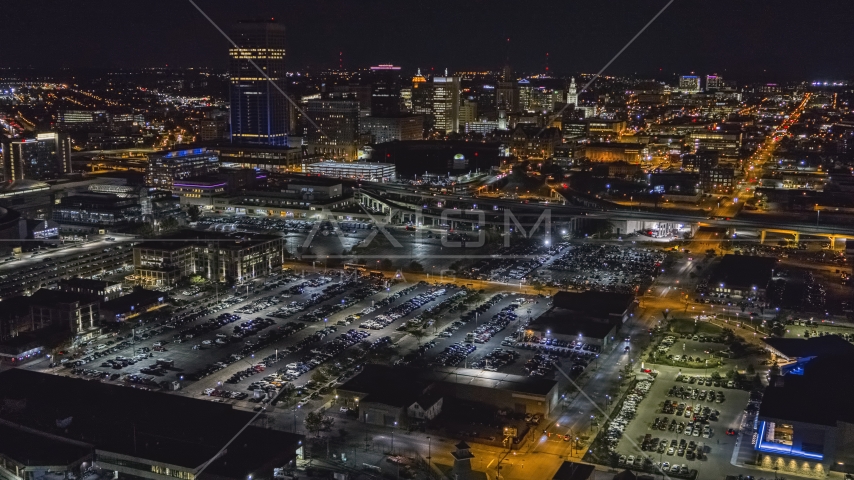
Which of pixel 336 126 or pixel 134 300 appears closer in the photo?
pixel 134 300

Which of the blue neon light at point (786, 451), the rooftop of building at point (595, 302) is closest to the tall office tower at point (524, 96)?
the rooftop of building at point (595, 302)

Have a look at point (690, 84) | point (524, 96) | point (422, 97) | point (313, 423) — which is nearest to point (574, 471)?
point (313, 423)

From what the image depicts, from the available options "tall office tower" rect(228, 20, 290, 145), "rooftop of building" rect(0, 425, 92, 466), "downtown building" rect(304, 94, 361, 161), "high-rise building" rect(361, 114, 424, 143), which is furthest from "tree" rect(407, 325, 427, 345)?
"high-rise building" rect(361, 114, 424, 143)

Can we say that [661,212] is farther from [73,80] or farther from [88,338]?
[73,80]

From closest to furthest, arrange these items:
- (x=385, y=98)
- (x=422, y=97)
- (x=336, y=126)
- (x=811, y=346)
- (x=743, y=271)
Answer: (x=811, y=346), (x=743, y=271), (x=336, y=126), (x=422, y=97), (x=385, y=98)

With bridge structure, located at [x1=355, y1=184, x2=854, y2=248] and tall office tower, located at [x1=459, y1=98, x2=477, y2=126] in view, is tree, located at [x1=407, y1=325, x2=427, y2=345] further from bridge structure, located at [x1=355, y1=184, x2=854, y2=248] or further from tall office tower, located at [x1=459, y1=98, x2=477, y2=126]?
tall office tower, located at [x1=459, y1=98, x2=477, y2=126]

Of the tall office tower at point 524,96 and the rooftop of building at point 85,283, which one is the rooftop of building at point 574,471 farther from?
the tall office tower at point 524,96

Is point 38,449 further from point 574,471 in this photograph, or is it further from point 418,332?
point 418,332
